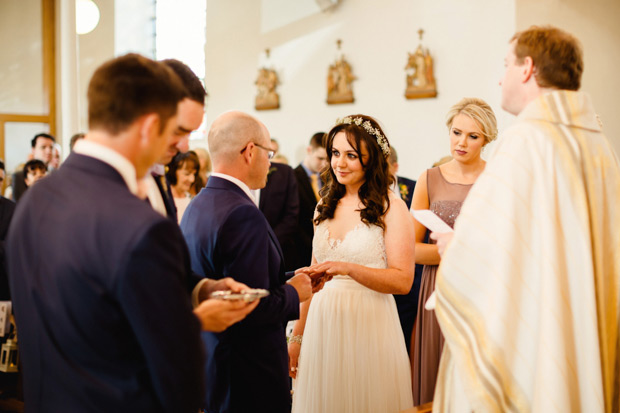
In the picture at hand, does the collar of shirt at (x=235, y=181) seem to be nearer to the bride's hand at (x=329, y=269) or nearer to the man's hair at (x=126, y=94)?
the bride's hand at (x=329, y=269)

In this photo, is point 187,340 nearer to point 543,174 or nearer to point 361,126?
point 543,174

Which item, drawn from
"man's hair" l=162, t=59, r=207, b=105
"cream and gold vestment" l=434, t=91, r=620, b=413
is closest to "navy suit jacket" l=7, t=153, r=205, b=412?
"man's hair" l=162, t=59, r=207, b=105

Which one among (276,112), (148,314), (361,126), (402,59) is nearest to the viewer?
(148,314)

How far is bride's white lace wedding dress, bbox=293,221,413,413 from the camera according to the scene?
2.69 m

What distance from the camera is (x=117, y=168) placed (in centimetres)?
132

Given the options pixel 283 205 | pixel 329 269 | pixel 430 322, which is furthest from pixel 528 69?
pixel 283 205

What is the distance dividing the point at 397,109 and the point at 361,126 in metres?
6.30

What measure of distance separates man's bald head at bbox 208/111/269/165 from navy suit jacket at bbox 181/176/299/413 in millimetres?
115

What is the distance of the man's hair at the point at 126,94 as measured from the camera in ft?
4.26

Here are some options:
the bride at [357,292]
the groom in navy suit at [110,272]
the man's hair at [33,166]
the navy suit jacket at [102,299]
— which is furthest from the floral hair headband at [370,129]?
the man's hair at [33,166]

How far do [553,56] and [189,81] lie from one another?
4.05 ft

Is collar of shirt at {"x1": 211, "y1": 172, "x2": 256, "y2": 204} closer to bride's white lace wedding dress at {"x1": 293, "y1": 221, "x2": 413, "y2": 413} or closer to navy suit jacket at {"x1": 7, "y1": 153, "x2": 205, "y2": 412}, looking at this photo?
bride's white lace wedding dress at {"x1": 293, "y1": 221, "x2": 413, "y2": 413}

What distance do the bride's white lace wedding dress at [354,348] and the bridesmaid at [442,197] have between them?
0.42 metres

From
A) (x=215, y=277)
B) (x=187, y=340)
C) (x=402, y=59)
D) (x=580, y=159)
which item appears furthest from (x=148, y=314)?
(x=402, y=59)
